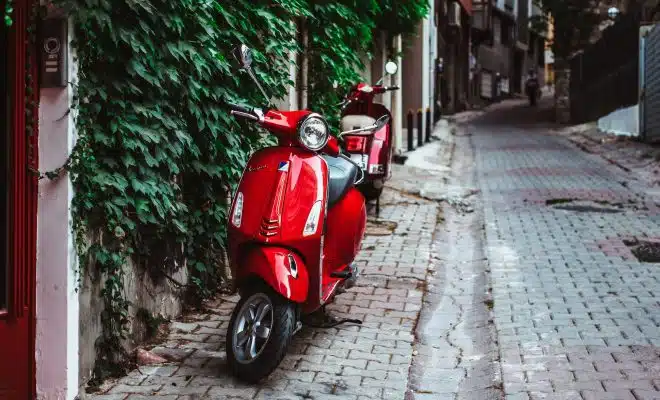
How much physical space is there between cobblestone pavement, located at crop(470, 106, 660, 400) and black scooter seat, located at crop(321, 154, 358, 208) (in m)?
1.35

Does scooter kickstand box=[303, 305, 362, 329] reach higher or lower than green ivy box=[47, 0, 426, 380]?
lower

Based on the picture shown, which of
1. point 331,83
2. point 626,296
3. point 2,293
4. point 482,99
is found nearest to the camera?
point 2,293

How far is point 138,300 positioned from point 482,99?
47.2m

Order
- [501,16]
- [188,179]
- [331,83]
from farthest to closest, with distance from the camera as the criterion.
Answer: [501,16] < [331,83] < [188,179]

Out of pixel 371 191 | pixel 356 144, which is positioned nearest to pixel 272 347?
pixel 356 144

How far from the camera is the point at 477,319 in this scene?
6016 mm

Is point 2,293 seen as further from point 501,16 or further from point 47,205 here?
point 501,16

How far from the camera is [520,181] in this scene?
13727 millimetres

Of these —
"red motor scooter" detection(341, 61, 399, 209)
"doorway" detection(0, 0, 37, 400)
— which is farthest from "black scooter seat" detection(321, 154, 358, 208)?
"red motor scooter" detection(341, 61, 399, 209)

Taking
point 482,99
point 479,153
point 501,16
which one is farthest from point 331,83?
point 501,16

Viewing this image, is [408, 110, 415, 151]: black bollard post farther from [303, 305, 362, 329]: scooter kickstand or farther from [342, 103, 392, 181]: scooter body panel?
[303, 305, 362, 329]: scooter kickstand

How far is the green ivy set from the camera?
420cm

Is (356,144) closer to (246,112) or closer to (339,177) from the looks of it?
(339,177)

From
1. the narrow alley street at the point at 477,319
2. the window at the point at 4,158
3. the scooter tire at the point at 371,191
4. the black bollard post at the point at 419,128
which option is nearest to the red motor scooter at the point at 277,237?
the narrow alley street at the point at 477,319
